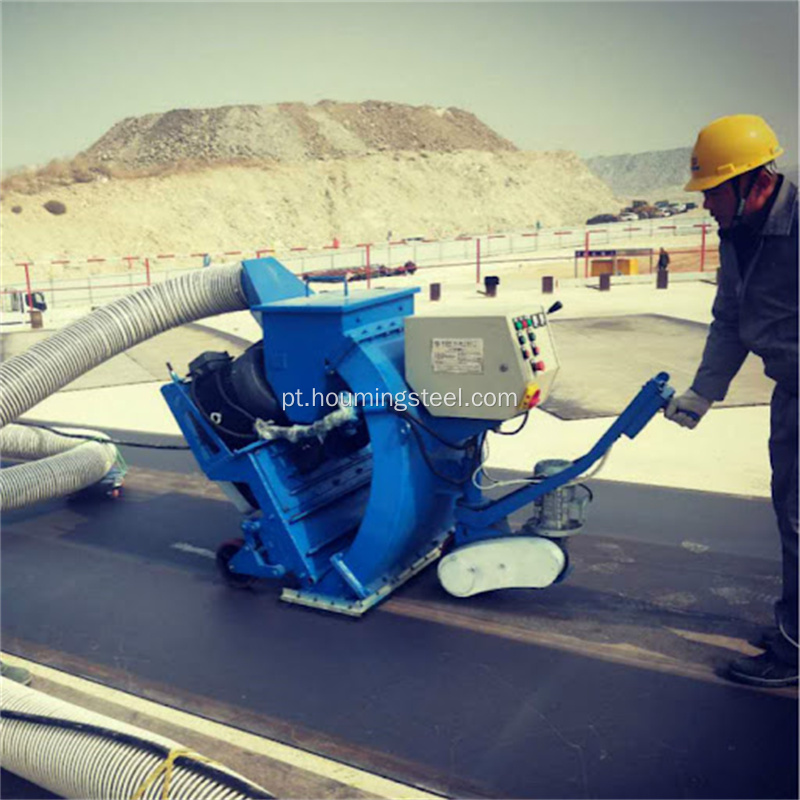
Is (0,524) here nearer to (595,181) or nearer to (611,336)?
(611,336)

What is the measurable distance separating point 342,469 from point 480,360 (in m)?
1.32

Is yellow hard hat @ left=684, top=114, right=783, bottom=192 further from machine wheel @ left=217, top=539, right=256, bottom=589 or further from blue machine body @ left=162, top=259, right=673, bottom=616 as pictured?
machine wheel @ left=217, top=539, right=256, bottom=589

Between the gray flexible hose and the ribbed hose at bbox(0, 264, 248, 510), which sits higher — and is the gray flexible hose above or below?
below

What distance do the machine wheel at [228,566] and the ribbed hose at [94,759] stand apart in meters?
1.52

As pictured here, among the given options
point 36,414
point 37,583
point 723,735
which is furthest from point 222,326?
point 723,735

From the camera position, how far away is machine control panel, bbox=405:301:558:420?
399cm

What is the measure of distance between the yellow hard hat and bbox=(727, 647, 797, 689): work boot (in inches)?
77.4

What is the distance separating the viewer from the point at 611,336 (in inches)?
507

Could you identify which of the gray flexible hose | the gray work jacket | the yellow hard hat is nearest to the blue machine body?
the gray work jacket

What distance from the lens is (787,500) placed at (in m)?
3.63

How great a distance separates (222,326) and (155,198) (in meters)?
31.0

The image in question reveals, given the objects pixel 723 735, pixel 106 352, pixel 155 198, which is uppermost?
pixel 155 198

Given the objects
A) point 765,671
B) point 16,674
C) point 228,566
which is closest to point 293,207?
point 228,566

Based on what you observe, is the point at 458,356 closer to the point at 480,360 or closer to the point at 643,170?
the point at 480,360
